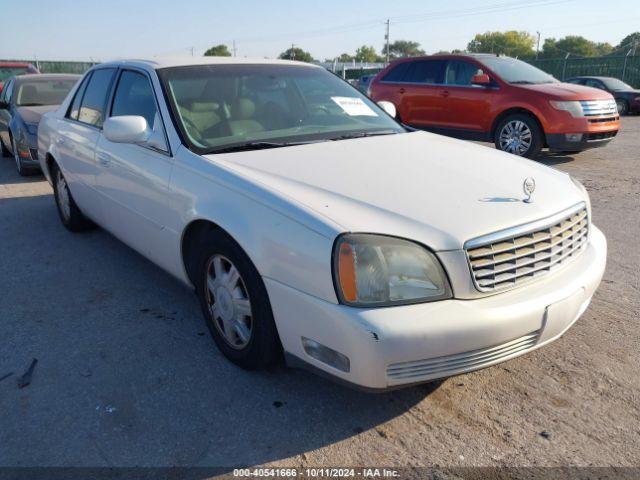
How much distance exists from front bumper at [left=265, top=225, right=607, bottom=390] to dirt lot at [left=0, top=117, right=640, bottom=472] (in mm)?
339

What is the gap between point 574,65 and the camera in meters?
27.5

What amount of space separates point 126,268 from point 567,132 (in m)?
6.86

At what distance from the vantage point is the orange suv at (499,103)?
8.40 m

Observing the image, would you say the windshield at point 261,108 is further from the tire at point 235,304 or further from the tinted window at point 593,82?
the tinted window at point 593,82

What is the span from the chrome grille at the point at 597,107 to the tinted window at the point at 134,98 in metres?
6.98

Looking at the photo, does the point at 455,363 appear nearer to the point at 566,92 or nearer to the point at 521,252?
the point at 521,252

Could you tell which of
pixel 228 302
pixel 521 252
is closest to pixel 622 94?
pixel 521 252

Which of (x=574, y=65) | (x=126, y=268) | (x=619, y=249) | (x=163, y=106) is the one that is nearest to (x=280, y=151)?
(x=163, y=106)

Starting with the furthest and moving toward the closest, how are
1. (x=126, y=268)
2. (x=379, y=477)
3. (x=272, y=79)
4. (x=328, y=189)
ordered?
(x=126, y=268)
(x=272, y=79)
(x=328, y=189)
(x=379, y=477)

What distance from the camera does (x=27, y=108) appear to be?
28.1 ft

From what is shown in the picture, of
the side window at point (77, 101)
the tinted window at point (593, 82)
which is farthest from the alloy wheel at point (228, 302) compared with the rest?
the tinted window at point (593, 82)

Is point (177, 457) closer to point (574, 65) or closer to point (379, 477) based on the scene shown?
point (379, 477)

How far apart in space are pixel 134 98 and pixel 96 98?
34.1 inches

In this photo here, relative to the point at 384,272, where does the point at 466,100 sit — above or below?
below
